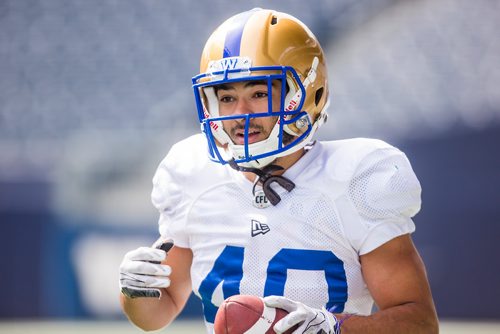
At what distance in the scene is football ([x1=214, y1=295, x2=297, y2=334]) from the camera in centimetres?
152

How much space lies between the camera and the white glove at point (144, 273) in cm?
174

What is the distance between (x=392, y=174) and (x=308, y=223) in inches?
8.0

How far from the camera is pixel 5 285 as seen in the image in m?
4.65

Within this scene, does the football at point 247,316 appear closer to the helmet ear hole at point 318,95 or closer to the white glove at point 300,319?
the white glove at point 300,319

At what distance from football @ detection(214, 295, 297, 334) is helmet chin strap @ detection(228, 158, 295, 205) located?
12.0 inches

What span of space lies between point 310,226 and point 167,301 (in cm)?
41

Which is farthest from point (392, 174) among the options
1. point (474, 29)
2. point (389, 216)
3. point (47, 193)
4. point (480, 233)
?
point (474, 29)

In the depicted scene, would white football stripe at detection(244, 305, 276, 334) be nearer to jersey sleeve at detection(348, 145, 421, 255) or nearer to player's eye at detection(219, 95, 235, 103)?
jersey sleeve at detection(348, 145, 421, 255)

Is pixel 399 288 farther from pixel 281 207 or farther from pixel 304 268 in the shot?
pixel 281 207

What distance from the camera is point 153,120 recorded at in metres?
5.55

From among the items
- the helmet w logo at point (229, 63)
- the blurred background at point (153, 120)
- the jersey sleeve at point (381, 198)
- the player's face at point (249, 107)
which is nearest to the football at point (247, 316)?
the jersey sleeve at point (381, 198)

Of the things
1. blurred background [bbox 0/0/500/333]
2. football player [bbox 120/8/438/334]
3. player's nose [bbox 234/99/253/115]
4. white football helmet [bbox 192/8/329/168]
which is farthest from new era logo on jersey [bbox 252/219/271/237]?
blurred background [bbox 0/0/500/333]

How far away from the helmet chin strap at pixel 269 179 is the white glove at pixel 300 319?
1.08ft

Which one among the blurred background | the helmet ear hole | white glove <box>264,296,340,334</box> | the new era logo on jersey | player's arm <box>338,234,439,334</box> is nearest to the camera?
white glove <box>264,296,340,334</box>
